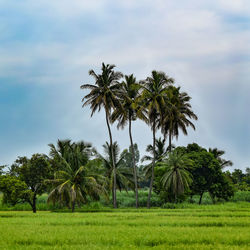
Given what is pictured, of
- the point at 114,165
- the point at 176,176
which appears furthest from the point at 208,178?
the point at 114,165

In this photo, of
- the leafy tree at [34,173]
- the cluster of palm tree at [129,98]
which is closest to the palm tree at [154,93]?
the cluster of palm tree at [129,98]

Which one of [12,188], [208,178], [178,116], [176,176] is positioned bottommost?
[12,188]

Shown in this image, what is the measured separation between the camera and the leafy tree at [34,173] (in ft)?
150

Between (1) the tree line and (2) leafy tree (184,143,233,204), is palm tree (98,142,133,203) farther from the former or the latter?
(2) leafy tree (184,143,233,204)

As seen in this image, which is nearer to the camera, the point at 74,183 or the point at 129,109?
the point at 74,183

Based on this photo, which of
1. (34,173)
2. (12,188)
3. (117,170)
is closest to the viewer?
Result: (12,188)

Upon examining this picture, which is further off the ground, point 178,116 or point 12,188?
point 178,116

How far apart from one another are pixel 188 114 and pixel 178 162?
13229 mm

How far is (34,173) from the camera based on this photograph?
4591cm

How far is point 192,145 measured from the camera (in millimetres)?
58219

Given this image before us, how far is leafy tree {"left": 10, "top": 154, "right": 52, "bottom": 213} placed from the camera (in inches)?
1802

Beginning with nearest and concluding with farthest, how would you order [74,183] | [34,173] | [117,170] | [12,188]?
[74,183] < [12,188] < [34,173] < [117,170]

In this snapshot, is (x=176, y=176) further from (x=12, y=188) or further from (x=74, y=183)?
(x=12, y=188)

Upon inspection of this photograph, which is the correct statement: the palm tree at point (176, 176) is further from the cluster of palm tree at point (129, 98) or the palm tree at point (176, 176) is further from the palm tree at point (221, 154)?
the palm tree at point (221, 154)
